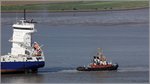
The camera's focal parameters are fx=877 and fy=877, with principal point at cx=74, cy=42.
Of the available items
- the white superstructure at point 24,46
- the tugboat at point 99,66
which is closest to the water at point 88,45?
→ the tugboat at point 99,66

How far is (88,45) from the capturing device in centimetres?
6894

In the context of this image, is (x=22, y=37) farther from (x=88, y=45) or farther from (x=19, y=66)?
(x=88, y=45)

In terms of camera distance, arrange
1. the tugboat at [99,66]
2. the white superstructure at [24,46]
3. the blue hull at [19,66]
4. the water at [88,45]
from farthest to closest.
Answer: the white superstructure at [24,46]
the blue hull at [19,66]
the tugboat at [99,66]
the water at [88,45]

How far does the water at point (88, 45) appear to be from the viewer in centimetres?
5350

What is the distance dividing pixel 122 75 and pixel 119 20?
148ft

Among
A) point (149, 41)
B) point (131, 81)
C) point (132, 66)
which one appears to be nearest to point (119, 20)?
point (149, 41)

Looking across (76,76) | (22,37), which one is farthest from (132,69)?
(22,37)

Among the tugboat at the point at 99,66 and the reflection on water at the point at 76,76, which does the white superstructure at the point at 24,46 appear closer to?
the reflection on water at the point at 76,76

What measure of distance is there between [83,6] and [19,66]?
68.9 metres

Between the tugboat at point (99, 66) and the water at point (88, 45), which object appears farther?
the tugboat at point (99, 66)

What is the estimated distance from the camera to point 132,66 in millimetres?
56906

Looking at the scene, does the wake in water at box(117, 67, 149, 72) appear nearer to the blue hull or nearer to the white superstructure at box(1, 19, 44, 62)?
the blue hull

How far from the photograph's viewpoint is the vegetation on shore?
120m

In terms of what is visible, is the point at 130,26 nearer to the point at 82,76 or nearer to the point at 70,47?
the point at 70,47
